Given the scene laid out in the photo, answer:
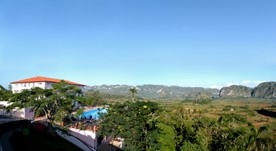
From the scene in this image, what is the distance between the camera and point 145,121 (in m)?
17.3

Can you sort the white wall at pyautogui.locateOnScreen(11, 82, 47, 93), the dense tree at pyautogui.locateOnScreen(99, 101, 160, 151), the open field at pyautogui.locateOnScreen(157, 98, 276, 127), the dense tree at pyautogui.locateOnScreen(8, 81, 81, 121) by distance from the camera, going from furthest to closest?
the open field at pyautogui.locateOnScreen(157, 98, 276, 127) < the white wall at pyautogui.locateOnScreen(11, 82, 47, 93) < the dense tree at pyautogui.locateOnScreen(8, 81, 81, 121) < the dense tree at pyautogui.locateOnScreen(99, 101, 160, 151)

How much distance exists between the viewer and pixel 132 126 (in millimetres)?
17172

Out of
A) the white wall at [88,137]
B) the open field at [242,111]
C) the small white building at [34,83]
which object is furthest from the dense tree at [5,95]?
the open field at [242,111]

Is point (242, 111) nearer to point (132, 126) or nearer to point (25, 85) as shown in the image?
point (25, 85)

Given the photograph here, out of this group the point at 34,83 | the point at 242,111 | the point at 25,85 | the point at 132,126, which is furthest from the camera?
the point at 242,111

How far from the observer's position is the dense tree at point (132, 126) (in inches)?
640

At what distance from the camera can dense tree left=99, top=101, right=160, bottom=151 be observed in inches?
640

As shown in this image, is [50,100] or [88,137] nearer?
[88,137]

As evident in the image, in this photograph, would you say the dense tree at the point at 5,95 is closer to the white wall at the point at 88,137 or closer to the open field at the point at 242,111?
the white wall at the point at 88,137

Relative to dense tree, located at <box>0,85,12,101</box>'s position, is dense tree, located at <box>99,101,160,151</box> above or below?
below

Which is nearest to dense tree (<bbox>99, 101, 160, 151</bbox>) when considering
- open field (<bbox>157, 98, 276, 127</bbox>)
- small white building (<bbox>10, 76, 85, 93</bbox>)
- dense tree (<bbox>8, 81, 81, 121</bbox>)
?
dense tree (<bbox>8, 81, 81, 121</bbox>)

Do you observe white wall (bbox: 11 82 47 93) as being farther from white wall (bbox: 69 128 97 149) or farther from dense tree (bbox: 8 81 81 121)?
white wall (bbox: 69 128 97 149)

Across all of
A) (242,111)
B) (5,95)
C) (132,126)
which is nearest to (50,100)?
(5,95)

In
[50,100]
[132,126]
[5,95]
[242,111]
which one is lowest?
[242,111]
